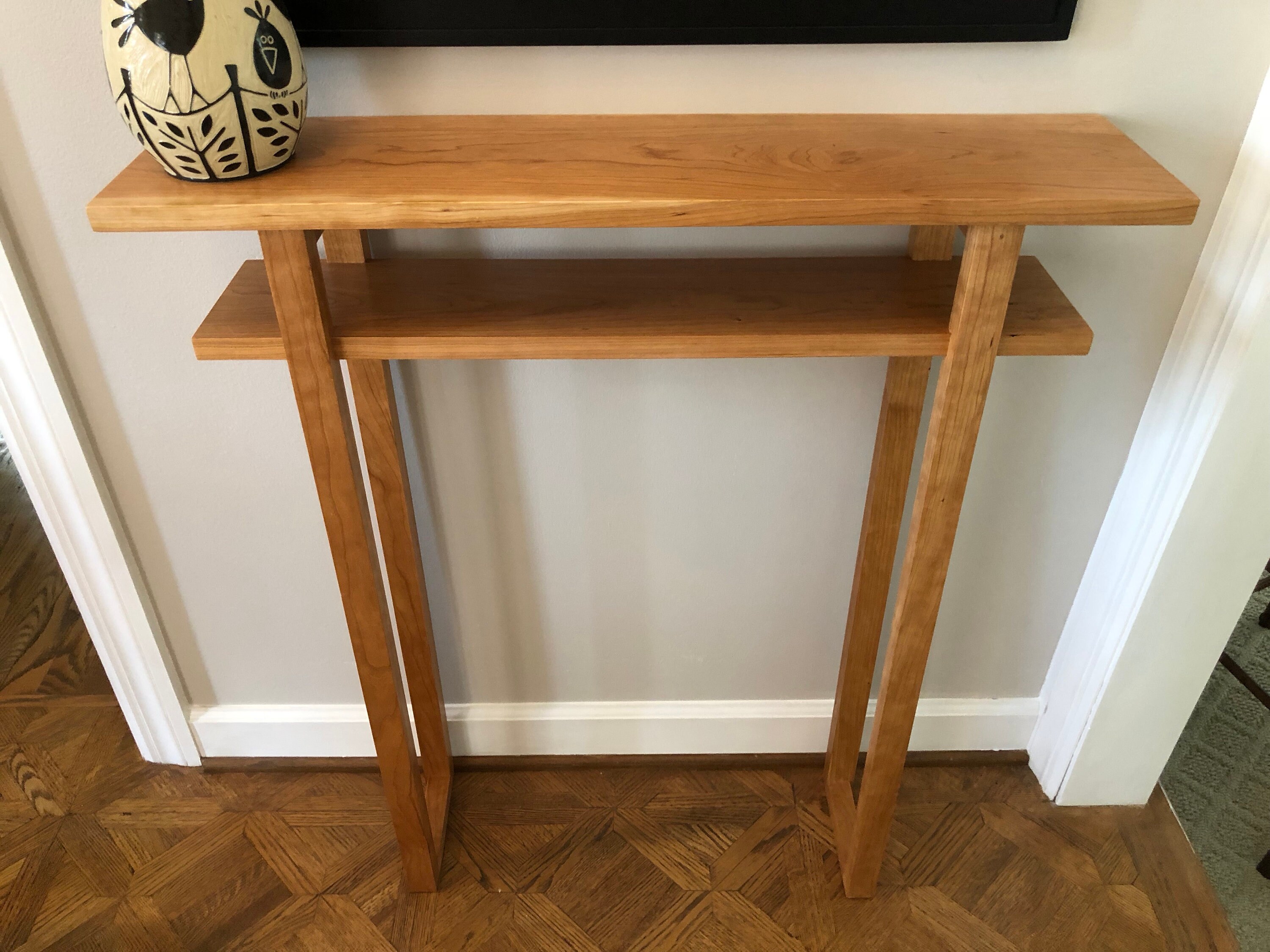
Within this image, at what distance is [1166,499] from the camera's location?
123cm

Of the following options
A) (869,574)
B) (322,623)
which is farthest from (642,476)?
(322,623)

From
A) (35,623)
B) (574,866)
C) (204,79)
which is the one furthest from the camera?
(35,623)

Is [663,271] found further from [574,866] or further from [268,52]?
[574,866]

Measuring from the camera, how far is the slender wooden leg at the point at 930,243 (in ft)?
3.54

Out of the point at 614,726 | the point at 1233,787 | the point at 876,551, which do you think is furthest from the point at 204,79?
the point at 1233,787

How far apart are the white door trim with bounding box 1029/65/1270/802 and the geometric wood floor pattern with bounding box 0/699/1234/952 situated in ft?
0.50

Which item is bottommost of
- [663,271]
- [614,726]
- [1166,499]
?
[614,726]

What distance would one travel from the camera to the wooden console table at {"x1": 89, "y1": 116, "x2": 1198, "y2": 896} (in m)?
0.82

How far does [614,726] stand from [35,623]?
1196mm

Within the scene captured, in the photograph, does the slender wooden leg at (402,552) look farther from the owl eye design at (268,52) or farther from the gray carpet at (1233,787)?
the gray carpet at (1233,787)

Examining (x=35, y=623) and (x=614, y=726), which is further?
(x=35, y=623)

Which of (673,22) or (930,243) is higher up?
(673,22)

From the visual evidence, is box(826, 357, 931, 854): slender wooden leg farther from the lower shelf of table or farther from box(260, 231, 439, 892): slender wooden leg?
box(260, 231, 439, 892): slender wooden leg

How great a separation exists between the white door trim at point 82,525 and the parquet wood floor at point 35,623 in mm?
267
